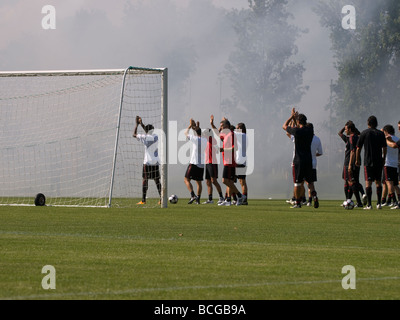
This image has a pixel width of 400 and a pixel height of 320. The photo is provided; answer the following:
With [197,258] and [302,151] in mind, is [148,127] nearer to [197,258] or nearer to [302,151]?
[302,151]

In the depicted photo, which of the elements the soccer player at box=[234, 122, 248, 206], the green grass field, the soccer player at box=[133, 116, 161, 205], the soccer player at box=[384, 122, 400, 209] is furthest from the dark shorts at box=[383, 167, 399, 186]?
the green grass field

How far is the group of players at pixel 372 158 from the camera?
20.5 meters

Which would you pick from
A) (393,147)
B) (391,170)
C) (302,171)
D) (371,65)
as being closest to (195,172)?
(302,171)

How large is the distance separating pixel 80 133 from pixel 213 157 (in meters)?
5.07

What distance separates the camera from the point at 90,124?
26797 mm

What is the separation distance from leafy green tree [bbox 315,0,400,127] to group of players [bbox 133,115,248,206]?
1233 inches

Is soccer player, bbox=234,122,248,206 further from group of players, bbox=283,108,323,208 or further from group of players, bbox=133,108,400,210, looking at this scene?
group of players, bbox=283,108,323,208

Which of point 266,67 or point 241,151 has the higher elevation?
point 266,67

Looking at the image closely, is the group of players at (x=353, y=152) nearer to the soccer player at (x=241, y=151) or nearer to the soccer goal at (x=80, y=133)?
the soccer player at (x=241, y=151)

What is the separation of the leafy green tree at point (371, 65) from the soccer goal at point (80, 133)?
29.2 m

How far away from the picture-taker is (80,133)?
87.2ft
